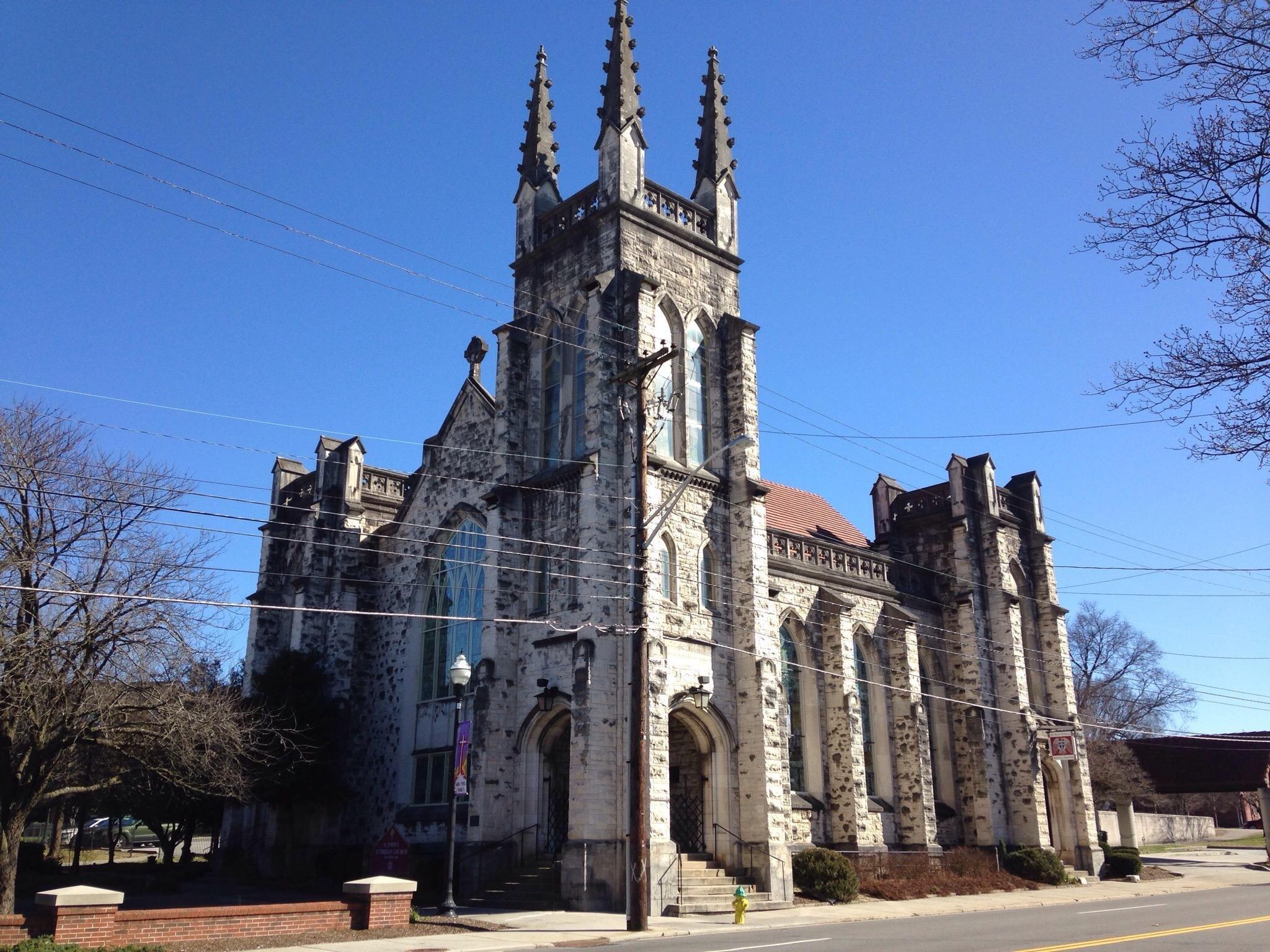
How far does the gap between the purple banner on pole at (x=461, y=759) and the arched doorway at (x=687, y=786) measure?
5.25 m

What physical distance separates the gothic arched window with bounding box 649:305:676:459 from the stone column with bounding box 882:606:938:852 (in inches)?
451

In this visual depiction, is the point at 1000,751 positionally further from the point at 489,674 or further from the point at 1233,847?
the point at 1233,847

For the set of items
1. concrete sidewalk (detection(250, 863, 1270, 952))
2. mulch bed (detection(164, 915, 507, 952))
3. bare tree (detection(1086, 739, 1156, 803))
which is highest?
bare tree (detection(1086, 739, 1156, 803))

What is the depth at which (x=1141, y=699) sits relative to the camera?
2719 inches

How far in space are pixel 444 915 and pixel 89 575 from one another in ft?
30.3

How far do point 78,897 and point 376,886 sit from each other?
180 inches

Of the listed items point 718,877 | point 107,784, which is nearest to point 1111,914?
point 718,877

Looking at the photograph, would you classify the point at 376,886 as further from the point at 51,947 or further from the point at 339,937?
the point at 51,947

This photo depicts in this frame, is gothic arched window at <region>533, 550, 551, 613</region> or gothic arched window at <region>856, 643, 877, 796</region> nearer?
gothic arched window at <region>533, 550, 551, 613</region>

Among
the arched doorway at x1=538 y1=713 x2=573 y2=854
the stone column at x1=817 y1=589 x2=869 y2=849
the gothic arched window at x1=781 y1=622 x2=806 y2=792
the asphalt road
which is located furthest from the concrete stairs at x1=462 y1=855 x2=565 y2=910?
the stone column at x1=817 y1=589 x2=869 y2=849

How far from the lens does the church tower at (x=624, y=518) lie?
74.0 ft

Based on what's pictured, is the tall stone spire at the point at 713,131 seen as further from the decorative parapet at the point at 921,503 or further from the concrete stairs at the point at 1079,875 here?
the concrete stairs at the point at 1079,875

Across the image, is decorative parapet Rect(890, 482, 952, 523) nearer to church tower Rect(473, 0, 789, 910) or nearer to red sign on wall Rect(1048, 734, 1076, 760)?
red sign on wall Rect(1048, 734, 1076, 760)

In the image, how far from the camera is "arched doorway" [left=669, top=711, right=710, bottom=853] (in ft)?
79.9
